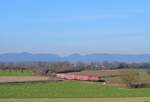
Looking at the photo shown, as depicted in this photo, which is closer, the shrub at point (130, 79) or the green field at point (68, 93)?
the green field at point (68, 93)

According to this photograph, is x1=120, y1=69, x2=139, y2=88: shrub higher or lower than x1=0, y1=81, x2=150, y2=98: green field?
higher

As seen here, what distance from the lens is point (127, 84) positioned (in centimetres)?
8325

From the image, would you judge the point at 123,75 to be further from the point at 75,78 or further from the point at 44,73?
the point at 44,73

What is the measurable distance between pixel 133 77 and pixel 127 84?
2152 millimetres

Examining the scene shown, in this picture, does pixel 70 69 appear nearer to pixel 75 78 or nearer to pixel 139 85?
pixel 75 78

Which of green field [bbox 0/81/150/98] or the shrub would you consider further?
the shrub

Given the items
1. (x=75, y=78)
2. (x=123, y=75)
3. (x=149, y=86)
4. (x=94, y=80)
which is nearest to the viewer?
(x=149, y=86)

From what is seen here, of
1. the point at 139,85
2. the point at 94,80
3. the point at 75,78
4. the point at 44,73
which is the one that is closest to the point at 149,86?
the point at 139,85

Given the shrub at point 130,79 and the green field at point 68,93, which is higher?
the shrub at point 130,79

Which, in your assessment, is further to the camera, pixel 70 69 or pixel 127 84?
pixel 70 69

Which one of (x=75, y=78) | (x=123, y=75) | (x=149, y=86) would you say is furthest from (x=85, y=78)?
(x=149, y=86)

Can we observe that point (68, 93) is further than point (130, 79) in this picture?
No

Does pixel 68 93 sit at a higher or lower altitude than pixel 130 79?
lower

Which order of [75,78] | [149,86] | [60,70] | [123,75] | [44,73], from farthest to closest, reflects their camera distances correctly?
[60,70]
[44,73]
[75,78]
[123,75]
[149,86]
